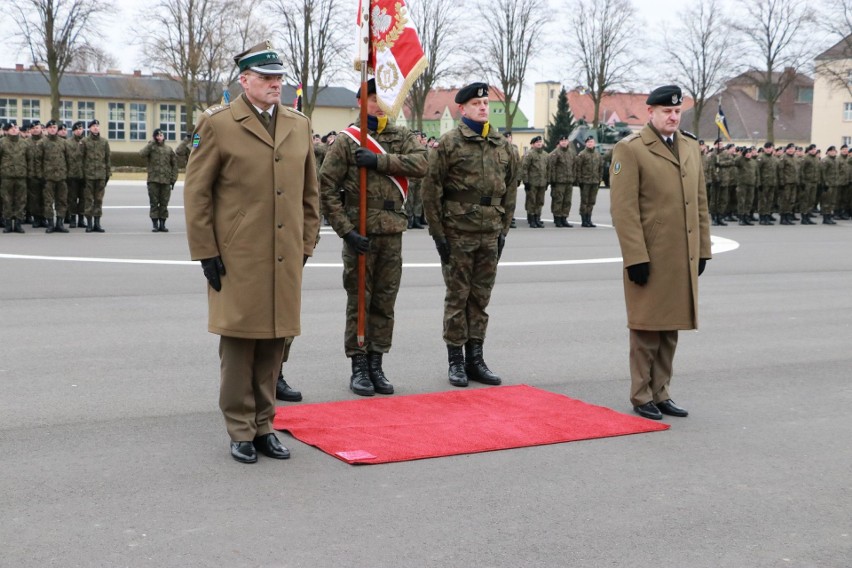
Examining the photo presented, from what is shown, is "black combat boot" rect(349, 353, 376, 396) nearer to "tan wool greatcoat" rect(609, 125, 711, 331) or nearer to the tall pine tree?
"tan wool greatcoat" rect(609, 125, 711, 331)

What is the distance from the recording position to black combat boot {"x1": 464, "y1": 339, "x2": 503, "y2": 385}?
7863mm

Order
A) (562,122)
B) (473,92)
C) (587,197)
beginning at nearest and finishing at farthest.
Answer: (473,92) → (587,197) → (562,122)

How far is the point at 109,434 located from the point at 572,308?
21.2 ft

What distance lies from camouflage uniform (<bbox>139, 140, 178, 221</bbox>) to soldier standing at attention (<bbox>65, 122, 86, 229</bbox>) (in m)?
1.21

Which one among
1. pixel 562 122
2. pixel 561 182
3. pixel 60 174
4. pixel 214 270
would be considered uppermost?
pixel 562 122

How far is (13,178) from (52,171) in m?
0.76

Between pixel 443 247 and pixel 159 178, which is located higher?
pixel 159 178

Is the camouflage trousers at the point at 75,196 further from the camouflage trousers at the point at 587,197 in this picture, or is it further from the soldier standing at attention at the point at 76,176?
the camouflage trousers at the point at 587,197

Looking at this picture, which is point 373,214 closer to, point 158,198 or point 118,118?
point 158,198

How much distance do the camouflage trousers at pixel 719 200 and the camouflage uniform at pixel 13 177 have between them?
16568mm

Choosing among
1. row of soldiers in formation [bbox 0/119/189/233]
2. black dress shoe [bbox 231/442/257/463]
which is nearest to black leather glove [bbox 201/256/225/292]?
black dress shoe [bbox 231/442/257/463]

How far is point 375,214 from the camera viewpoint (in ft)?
24.2

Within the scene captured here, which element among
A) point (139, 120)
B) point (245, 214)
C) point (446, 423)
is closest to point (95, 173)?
point (446, 423)

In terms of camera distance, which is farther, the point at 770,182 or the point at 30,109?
the point at 30,109
